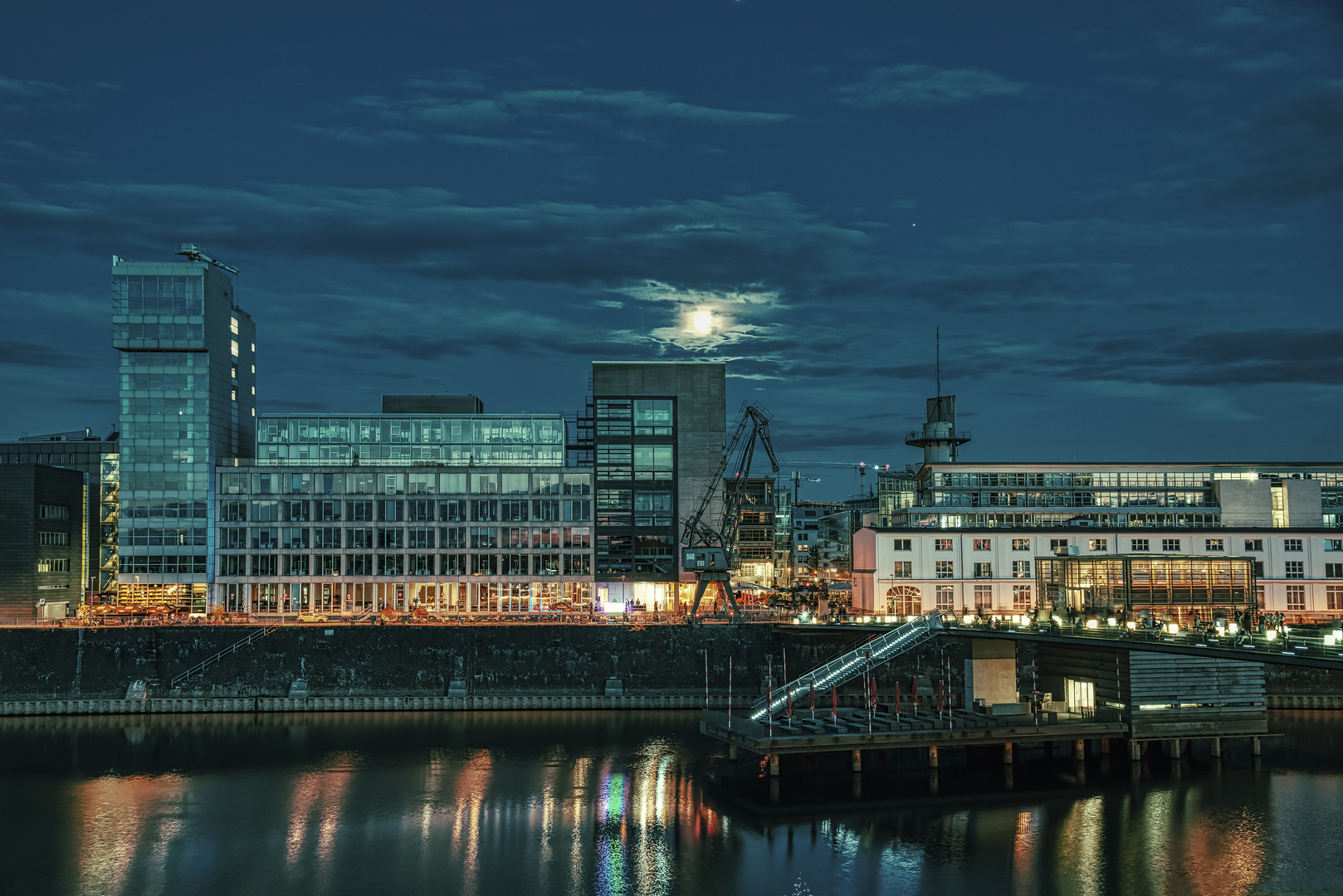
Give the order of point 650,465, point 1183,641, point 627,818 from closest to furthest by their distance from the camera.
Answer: point 627,818 < point 1183,641 < point 650,465

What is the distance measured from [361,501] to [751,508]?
163ft

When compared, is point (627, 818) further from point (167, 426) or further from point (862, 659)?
point (167, 426)

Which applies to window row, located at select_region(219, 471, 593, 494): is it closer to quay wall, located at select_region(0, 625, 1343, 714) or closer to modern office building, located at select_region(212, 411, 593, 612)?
modern office building, located at select_region(212, 411, 593, 612)

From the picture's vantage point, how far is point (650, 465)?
431 feet

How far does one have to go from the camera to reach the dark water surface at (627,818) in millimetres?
54188

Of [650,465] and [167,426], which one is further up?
[167,426]

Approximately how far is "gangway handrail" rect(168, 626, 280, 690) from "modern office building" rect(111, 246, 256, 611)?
25015 millimetres

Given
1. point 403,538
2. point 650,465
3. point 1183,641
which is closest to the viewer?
point 1183,641

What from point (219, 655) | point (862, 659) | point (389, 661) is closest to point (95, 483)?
point (219, 655)

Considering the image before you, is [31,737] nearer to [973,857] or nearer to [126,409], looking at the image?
[126,409]

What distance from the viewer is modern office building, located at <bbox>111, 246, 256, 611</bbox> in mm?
124312

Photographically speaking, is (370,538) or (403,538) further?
(403,538)

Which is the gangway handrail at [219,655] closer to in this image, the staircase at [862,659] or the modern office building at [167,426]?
the modern office building at [167,426]

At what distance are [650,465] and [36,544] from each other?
229ft
